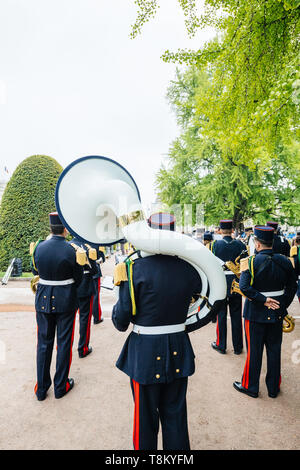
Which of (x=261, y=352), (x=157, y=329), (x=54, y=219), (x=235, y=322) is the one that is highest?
(x=54, y=219)

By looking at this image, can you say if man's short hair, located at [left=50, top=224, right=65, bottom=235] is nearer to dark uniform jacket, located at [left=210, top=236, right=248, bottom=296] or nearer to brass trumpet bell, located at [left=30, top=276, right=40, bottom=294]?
brass trumpet bell, located at [left=30, top=276, right=40, bottom=294]

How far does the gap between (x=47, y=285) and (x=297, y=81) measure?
13.3 feet

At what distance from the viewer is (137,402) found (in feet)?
6.34

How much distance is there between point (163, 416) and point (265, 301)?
5.56ft

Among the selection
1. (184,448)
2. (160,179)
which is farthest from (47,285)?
(160,179)

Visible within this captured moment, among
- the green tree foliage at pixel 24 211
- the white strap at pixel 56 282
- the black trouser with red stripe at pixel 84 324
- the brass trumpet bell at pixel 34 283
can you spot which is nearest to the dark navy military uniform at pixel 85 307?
the black trouser with red stripe at pixel 84 324

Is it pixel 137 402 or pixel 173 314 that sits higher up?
pixel 173 314

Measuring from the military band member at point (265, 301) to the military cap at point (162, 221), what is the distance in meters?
1.54

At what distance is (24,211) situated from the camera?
33.8 ft

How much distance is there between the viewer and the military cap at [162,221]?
186cm

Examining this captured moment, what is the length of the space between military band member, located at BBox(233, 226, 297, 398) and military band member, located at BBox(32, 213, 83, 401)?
2071mm

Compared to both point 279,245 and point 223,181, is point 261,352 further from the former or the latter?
point 223,181

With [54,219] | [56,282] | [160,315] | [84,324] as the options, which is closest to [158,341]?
[160,315]

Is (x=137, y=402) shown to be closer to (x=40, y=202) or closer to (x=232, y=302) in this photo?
(x=232, y=302)
